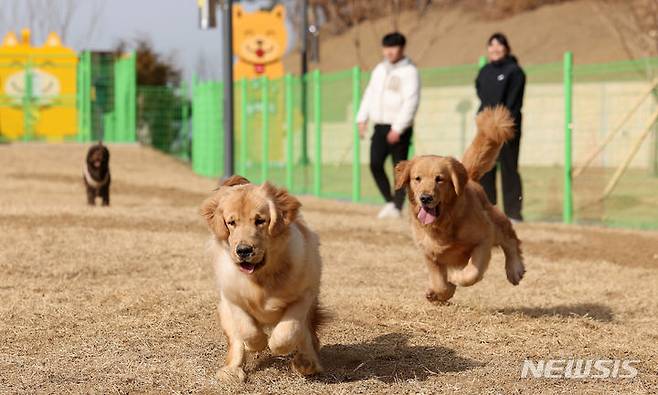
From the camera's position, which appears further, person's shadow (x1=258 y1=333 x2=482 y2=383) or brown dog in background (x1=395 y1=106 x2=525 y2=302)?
brown dog in background (x1=395 y1=106 x2=525 y2=302)

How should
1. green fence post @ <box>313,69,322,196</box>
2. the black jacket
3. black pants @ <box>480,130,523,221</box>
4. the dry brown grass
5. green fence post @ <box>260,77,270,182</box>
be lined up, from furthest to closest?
green fence post @ <box>260,77,270,182</box>, green fence post @ <box>313,69,322,196</box>, black pants @ <box>480,130,523,221</box>, the black jacket, the dry brown grass

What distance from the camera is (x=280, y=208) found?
13.8ft

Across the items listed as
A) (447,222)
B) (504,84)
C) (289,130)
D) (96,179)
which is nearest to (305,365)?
(447,222)

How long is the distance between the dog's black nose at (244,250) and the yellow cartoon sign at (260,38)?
2117 centimetres

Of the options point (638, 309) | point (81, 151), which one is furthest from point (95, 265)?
point (81, 151)

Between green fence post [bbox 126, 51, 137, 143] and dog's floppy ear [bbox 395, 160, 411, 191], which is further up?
green fence post [bbox 126, 51, 137, 143]

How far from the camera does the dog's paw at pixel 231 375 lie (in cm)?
433

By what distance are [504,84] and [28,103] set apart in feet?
67.3

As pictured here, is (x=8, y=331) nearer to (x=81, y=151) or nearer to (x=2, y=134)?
(x=81, y=151)

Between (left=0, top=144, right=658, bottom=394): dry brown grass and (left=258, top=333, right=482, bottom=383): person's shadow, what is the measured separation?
0.04 feet

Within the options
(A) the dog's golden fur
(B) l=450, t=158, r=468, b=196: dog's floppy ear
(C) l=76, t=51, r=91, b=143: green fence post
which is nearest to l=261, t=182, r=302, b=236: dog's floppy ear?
(A) the dog's golden fur

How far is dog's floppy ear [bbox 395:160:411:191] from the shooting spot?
599 cm

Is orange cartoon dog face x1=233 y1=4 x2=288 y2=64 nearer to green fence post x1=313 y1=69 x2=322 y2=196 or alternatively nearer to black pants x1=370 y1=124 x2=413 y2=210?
green fence post x1=313 y1=69 x2=322 y2=196

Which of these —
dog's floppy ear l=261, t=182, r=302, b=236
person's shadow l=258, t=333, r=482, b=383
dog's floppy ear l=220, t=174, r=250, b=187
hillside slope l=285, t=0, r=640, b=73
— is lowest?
person's shadow l=258, t=333, r=482, b=383
